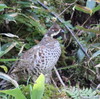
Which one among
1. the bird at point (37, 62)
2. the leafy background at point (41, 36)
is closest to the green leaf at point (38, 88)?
the bird at point (37, 62)

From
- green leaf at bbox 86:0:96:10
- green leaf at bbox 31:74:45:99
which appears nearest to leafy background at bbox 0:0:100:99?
green leaf at bbox 86:0:96:10

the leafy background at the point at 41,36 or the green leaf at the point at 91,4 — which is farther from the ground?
the green leaf at the point at 91,4

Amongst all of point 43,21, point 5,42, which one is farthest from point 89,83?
point 5,42

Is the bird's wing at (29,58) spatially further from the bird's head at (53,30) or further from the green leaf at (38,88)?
the green leaf at (38,88)

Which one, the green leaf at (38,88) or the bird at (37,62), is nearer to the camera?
the green leaf at (38,88)

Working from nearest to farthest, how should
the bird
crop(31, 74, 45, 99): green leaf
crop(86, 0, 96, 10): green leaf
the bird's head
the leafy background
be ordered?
crop(31, 74, 45, 99): green leaf → the bird → crop(86, 0, 96, 10): green leaf → the bird's head → the leafy background

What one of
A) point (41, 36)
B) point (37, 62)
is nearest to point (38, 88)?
point (37, 62)

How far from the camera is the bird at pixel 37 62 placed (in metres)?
3.13

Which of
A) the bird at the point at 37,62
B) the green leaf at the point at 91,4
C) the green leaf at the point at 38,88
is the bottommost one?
the bird at the point at 37,62

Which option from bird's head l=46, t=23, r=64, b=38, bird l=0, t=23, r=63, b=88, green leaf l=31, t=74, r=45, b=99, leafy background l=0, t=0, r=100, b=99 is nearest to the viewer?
green leaf l=31, t=74, r=45, b=99

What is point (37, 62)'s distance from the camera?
10.3 feet

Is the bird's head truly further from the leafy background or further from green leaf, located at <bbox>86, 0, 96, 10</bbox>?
green leaf, located at <bbox>86, 0, 96, 10</bbox>

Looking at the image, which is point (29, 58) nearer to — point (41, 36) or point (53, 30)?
point (53, 30)

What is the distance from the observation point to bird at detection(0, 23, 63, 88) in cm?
313
